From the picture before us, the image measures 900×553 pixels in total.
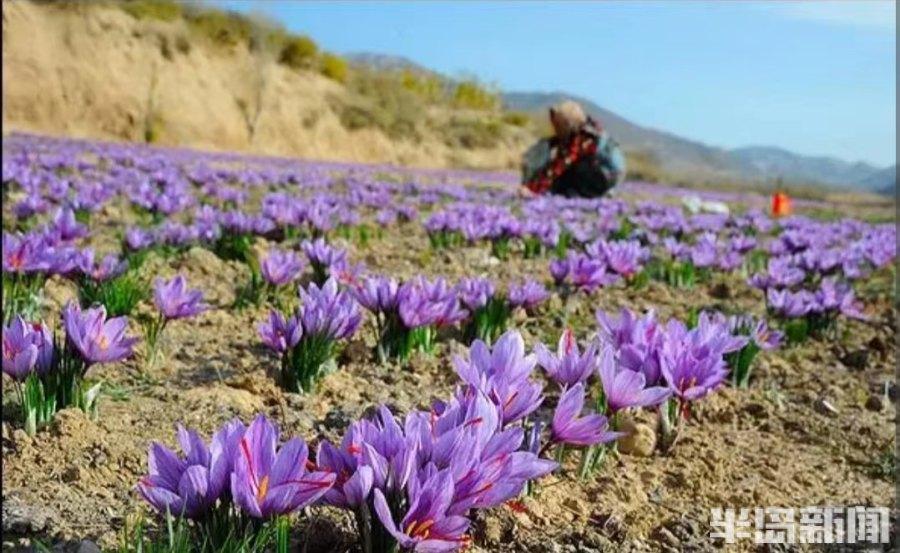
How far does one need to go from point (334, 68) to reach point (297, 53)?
8.45 feet

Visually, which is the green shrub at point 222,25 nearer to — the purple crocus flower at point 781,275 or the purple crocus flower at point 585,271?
the purple crocus flower at point 781,275

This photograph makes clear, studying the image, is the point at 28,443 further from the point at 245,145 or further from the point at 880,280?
the point at 245,145

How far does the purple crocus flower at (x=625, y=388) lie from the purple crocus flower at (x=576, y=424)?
0.19 metres

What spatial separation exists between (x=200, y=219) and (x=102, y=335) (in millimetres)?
2814

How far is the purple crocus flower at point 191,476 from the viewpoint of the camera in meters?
1.26

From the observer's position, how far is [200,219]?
4.71 meters

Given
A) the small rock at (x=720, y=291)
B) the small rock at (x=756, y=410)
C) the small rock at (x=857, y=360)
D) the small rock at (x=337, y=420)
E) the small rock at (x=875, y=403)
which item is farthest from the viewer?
the small rock at (x=720, y=291)

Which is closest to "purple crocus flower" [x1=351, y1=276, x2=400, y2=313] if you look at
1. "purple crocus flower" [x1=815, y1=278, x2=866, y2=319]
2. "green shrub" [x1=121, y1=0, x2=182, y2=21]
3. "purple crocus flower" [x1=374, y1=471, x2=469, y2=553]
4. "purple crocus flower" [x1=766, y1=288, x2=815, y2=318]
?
"purple crocus flower" [x1=374, y1=471, x2=469, y2=553]

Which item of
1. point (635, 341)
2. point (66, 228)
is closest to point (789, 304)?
point (635, 341)

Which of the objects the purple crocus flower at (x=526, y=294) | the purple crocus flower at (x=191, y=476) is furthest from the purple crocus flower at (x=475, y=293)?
the purple crocus flower at (x=191, y=476)

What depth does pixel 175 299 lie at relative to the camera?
2.57 meters

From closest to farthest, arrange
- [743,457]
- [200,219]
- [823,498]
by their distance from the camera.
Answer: [823,498]
[743,457]
[200,219]

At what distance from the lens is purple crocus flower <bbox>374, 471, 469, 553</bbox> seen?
1.23m

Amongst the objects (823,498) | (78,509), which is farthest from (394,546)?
(823,498)
